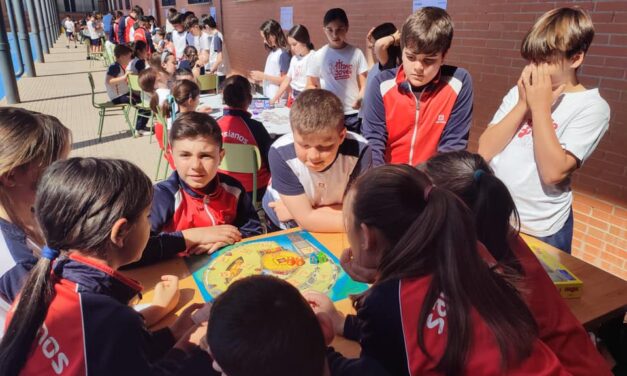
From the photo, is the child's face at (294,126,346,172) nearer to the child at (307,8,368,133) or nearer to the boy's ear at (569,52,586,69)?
the boy's ear at (569,52,586,69)

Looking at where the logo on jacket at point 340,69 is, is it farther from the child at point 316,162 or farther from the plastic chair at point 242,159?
the child at point 316,162

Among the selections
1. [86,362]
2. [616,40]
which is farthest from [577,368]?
[616,40]

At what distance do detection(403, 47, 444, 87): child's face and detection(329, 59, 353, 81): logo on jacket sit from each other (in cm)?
224

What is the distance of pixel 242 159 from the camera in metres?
3.28

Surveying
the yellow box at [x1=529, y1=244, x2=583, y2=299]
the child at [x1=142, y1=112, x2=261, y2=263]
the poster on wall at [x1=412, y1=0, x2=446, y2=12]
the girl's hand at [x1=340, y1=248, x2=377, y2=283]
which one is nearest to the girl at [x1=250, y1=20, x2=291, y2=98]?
the poster on wall at [x1=412, y1=0, x2=446, y2=12]

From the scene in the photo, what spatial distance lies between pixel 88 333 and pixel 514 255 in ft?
4.10

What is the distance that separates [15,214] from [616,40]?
3.53 metres

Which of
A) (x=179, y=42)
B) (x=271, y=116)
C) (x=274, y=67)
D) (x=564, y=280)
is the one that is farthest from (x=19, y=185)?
(x=179, y=42)

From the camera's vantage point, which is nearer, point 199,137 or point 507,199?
point 507,199

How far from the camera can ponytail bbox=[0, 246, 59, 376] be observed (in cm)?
102

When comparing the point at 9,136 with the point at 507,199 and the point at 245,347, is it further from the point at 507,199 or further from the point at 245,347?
the point at 507,199

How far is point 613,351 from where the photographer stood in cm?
195

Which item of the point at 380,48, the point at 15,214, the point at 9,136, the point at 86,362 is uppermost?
the point at 380,48

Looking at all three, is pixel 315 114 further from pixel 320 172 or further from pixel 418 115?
pixel 418 115
